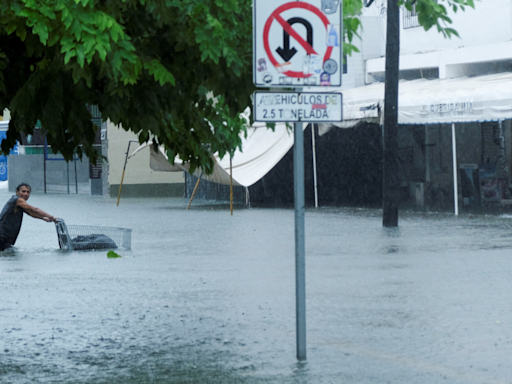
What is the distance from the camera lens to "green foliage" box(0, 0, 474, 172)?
17.8 feet

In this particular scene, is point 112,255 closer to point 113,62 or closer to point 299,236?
point 299,236

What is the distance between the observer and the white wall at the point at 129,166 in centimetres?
3841

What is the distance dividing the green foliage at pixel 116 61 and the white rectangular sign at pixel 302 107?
0.21 metres

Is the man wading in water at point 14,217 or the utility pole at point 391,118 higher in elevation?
the utility pole at point 391,118

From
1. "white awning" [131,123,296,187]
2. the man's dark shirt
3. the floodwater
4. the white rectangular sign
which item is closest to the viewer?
the white rectangular sign

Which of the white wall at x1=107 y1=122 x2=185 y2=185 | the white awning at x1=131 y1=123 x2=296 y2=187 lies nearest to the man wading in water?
the white awning at x1=131 y1=123 x2=296 y2=187

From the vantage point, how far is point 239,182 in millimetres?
26906

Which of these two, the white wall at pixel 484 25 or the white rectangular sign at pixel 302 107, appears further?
the white wall at pixel 484 25

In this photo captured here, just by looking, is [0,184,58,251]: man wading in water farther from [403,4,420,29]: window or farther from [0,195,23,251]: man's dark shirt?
[403,4,420,29]: window

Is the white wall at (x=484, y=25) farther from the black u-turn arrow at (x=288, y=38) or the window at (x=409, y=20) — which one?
the black u-turn arrow at (x=288, y=38)

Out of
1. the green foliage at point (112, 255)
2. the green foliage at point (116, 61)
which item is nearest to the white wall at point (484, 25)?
the green foliage at point (112, 255)

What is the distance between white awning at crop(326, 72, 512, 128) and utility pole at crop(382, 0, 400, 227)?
7.91ft

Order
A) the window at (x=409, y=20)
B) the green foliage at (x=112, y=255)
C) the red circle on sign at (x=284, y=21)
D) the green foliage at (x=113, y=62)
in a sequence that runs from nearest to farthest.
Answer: the green foliage at (x=113, y=62) → the red circle on sign at (x=284, y=21) → the green foliage at (x=112, y=255) → the window at (x=409, y=20)

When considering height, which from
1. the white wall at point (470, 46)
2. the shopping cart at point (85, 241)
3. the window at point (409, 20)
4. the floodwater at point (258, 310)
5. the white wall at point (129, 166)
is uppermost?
the window at point (409, 20)
